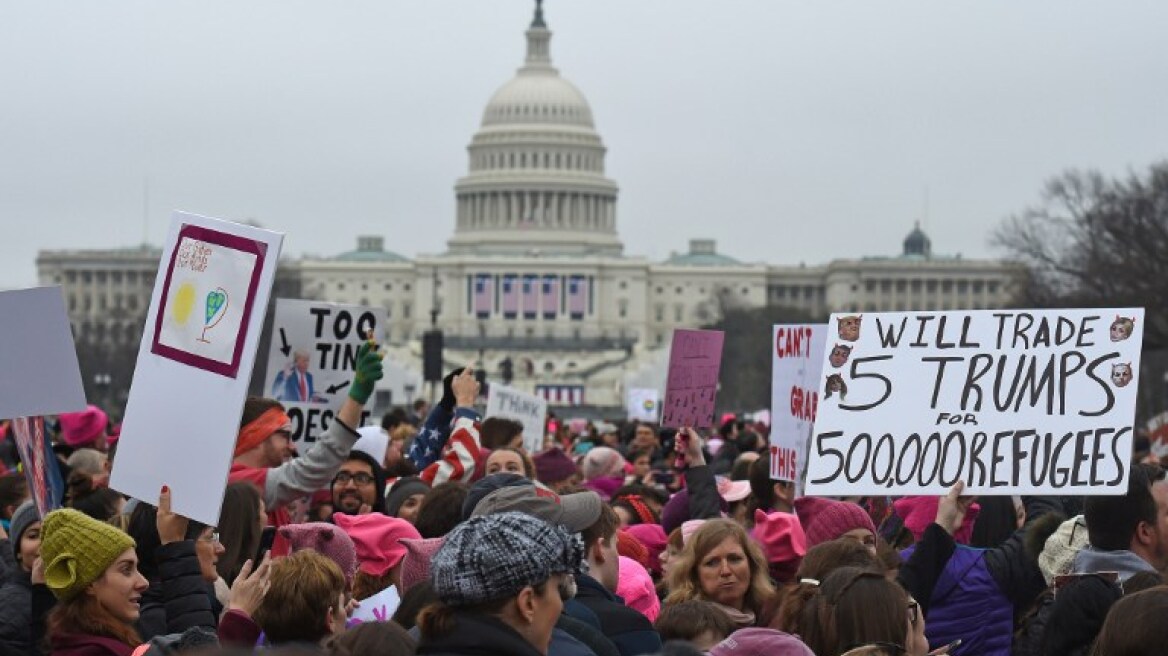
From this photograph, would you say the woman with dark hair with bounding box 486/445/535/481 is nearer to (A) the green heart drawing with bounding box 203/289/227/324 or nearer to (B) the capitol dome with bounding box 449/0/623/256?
(A) the green heart drawing with bounding box 203/289/227/324

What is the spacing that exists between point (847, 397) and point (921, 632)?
5.71 feet

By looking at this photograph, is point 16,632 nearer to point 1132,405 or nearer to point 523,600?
point 523,600

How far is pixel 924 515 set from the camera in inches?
468

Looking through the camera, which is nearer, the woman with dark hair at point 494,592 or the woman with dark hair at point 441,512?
the woman with dark hair at point 494,592

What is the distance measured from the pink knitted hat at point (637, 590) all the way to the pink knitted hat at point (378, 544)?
0.77 metres

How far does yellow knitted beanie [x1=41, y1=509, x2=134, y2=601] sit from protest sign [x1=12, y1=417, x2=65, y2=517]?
1.59m

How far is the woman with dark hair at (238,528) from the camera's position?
9.68m

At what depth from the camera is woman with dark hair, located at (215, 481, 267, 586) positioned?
381 inches

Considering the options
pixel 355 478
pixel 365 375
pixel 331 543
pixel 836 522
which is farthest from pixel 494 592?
pixel 355 478

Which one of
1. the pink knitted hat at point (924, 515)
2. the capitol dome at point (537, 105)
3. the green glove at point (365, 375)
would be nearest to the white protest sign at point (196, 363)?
the green glove at point (365, 375)

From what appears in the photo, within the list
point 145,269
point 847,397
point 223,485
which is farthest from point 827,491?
point 145,269

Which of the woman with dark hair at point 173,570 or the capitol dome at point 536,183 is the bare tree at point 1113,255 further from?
the capitol dome at point 536,183

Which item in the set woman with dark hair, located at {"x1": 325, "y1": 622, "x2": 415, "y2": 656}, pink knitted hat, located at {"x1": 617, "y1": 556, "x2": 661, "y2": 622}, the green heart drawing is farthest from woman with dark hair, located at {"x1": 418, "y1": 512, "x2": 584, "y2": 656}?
pink knitted hat, located at {"x1": 617, "y1": 556, "x2": 661, "y2": 622}

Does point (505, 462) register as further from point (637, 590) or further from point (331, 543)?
point (331, 543)
